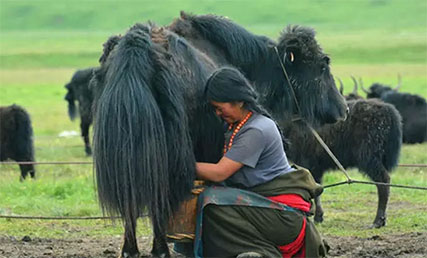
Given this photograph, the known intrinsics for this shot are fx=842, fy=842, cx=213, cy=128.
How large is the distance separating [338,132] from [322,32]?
6635 cm

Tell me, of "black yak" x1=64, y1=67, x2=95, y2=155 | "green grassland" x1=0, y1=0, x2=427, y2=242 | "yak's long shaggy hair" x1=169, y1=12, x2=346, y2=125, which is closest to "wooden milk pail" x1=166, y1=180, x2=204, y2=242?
"green grassland" x1=0, y1=0, x2=427, y2=242

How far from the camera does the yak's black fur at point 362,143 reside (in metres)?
8.13

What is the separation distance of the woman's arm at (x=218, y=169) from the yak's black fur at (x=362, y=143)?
3.23m

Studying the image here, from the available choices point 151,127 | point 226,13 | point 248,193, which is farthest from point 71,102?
point 226,13

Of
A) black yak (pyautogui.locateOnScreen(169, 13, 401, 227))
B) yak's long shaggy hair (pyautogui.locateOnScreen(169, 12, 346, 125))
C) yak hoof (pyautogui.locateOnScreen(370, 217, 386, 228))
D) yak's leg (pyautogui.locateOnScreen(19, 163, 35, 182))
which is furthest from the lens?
yak's leg (pyautogui.locateOnScreen(19, 163, 35, 182))

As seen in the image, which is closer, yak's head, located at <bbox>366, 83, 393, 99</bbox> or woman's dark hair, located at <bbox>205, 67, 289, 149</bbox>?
woman's dark hair, located at <bbox>205, 67, 289, 149</bbox>

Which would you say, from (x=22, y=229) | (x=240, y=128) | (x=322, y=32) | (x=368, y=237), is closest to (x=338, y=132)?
(x=368, y=237)

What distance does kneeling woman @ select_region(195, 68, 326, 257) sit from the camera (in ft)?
15.6

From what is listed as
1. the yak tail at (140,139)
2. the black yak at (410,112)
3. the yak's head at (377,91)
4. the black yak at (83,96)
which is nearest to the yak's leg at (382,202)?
the yak tail at (140,139)

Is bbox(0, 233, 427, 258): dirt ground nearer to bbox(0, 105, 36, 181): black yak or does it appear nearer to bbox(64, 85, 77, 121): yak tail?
bbox(0, 105, 36, 181): black yak

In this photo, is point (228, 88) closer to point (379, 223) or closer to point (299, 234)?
point (299, 234)

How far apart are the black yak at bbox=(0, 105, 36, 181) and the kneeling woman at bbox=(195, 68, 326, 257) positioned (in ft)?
27.6

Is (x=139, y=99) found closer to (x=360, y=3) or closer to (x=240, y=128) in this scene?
(x=240, y=128)

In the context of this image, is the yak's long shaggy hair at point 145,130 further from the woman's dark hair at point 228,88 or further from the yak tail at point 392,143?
the yak tail at point 392,143
